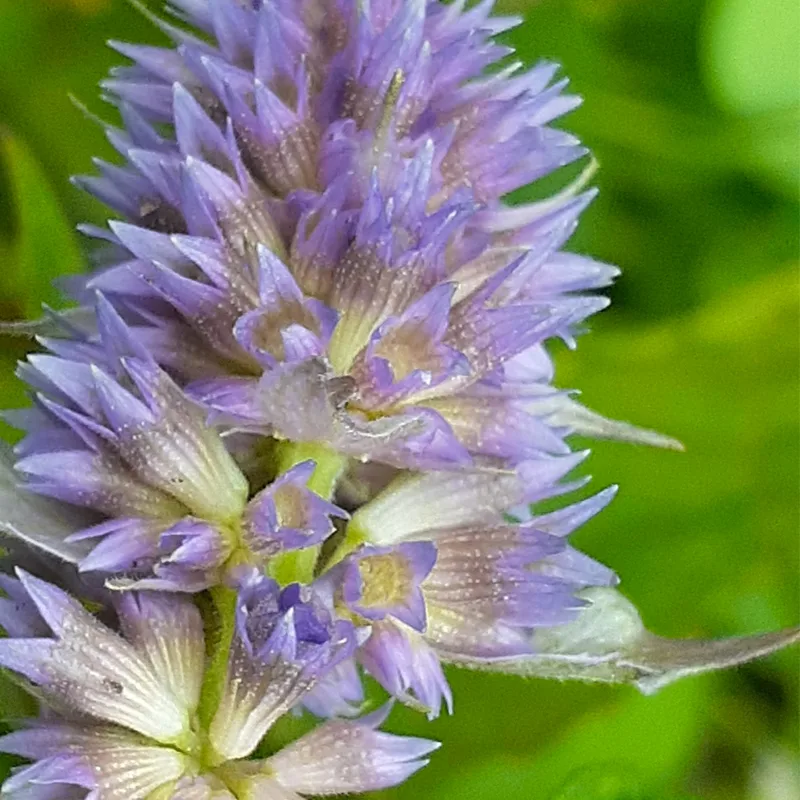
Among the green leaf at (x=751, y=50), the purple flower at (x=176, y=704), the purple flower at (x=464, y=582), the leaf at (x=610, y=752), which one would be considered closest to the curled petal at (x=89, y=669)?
the purple flower at (x=176, y=704)

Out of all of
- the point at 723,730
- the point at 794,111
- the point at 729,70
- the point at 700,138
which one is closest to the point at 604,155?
the point at 700,138

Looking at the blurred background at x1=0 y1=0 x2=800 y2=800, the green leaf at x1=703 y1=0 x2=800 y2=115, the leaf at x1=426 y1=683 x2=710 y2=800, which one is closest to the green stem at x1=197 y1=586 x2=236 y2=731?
the leaf at x1=426 y1=683 x2=710 y2=800

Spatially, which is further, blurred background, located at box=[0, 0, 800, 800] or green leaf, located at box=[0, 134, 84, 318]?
blurred background, located at box=[0, 0, 800, 800]

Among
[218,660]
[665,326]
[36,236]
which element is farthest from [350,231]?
[665,326]

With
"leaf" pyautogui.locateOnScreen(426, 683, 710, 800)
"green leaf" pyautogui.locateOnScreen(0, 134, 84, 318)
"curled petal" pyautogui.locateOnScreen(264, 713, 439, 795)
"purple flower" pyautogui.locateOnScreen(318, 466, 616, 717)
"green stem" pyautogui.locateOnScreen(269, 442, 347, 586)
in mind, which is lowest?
"leaf" pyautogui.locateOnScreen(426, 683, 710, 800)

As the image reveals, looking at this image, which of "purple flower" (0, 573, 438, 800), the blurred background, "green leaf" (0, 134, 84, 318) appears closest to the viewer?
"purple flower" (0, 573, 438, 800)

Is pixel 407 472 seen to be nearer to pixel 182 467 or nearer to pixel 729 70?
pixel 182 467

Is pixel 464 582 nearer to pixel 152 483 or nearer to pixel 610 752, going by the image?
pixel 152 483

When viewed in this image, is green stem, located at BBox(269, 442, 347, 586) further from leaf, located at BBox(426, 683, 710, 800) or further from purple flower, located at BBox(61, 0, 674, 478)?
leaf, located at BBox(426, 683, 710, 800)

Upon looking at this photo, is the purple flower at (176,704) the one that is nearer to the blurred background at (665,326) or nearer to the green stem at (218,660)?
the green stem at (218,660)
